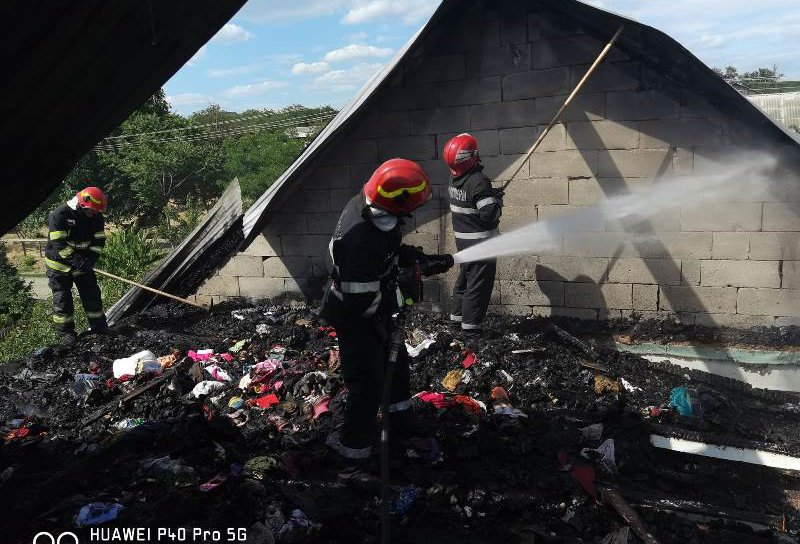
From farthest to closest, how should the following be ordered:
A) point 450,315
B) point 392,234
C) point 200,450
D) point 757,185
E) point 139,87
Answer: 1. point 450,315
2. point 757,185
3. point 200,450
4. point 392,234
5. point 139,87

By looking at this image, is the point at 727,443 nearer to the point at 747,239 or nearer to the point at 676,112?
the point at 747,239

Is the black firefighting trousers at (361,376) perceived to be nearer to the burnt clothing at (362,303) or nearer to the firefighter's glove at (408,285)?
the burnt clothing at (362,303)

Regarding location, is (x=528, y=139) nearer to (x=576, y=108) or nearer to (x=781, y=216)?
(x=576, y=108)

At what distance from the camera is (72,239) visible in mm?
7168

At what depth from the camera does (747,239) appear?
573cm

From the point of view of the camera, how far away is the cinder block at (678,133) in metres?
5.66

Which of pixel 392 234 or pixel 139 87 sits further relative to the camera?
pixel 392 234

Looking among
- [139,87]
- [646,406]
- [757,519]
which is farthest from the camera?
[646,406]

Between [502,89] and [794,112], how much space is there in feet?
61.2

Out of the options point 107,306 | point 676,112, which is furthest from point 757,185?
point 107,306

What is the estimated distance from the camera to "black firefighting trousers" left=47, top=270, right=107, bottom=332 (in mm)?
7180

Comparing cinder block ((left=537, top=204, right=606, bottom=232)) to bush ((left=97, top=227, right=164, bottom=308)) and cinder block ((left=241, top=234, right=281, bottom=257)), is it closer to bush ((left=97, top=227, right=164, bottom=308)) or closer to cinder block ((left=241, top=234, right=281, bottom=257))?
cinder block ((left=241, top=234, right=281, bottom=257))

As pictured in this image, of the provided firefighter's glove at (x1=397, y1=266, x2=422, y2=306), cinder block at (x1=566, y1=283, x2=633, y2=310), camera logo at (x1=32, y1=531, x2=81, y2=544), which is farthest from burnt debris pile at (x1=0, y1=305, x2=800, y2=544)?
firefighter's glove at (x1=397, y1=266, x2=422, y2=306)

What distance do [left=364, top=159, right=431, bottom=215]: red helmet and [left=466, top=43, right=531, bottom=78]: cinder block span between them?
3288 millimetres
